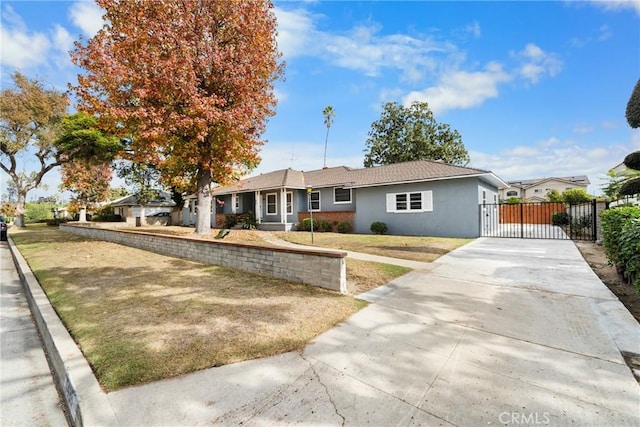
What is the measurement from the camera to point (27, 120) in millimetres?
22656

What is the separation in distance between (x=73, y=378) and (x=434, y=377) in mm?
3332

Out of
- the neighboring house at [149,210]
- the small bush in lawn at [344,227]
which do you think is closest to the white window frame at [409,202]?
the small bush in lawn at [344,227]

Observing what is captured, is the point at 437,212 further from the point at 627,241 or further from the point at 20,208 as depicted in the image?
the point at 20,208

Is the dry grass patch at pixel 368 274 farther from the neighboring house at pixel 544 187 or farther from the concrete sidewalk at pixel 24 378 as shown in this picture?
the neighboring house at pixel 544 187

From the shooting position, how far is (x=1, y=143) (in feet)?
74.1

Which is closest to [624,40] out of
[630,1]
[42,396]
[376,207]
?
[630,1]

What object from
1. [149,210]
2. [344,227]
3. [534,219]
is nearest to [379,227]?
[344,227]

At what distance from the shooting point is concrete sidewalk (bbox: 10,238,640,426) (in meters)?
2.10

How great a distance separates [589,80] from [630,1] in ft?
17.4

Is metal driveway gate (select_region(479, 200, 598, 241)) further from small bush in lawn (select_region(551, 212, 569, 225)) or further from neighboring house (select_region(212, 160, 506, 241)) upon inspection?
neighboring house (select_region(212, 160, 506, 241))

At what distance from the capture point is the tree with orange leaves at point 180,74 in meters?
9.79
